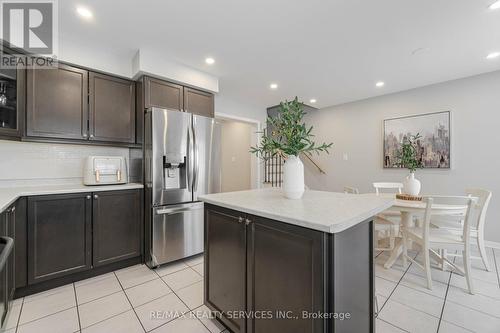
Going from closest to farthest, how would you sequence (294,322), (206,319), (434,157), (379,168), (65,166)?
(294,322) → (206,319) → (65,166) → (434,157) → (379,168)

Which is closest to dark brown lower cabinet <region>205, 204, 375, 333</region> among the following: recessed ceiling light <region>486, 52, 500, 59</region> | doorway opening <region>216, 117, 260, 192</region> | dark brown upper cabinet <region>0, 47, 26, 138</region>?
dark brown upper cabinet <region>0, 47, 26, 138</region>

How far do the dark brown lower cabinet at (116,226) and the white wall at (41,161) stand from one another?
67 centimetres

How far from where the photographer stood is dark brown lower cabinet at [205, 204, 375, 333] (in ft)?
3.17

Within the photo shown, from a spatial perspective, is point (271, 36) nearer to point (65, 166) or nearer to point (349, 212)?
point (349, 212)

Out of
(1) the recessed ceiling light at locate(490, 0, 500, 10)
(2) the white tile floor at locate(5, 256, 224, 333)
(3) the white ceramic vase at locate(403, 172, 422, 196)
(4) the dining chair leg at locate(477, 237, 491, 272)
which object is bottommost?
(2) the white tile floor at locate(5, 256, 224, 333)

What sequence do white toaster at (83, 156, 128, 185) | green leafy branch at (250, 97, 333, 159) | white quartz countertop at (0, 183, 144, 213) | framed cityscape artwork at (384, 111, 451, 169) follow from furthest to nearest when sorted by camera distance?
framed cityscape artwork at (384, 111, 451, 169)
white toaster at (83, 156, 128, 185)
white quartz countertop at (0, 183, 144, 213)
green leafy branch at (250, 97, 333, 159)

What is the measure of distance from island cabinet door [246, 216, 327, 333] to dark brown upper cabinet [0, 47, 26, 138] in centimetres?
244

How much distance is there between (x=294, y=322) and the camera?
107cm

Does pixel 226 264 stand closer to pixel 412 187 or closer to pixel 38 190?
pixel 38 190

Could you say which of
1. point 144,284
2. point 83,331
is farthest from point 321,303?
point 144,284

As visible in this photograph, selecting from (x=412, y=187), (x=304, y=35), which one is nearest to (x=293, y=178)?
(x=304, y=35)

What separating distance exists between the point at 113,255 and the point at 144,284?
1.78 ft

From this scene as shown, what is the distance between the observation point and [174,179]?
262 cm

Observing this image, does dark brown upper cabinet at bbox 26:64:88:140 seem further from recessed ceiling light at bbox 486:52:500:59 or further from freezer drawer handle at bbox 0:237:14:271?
recessed ceiling light at bbox 486:52:500:59
